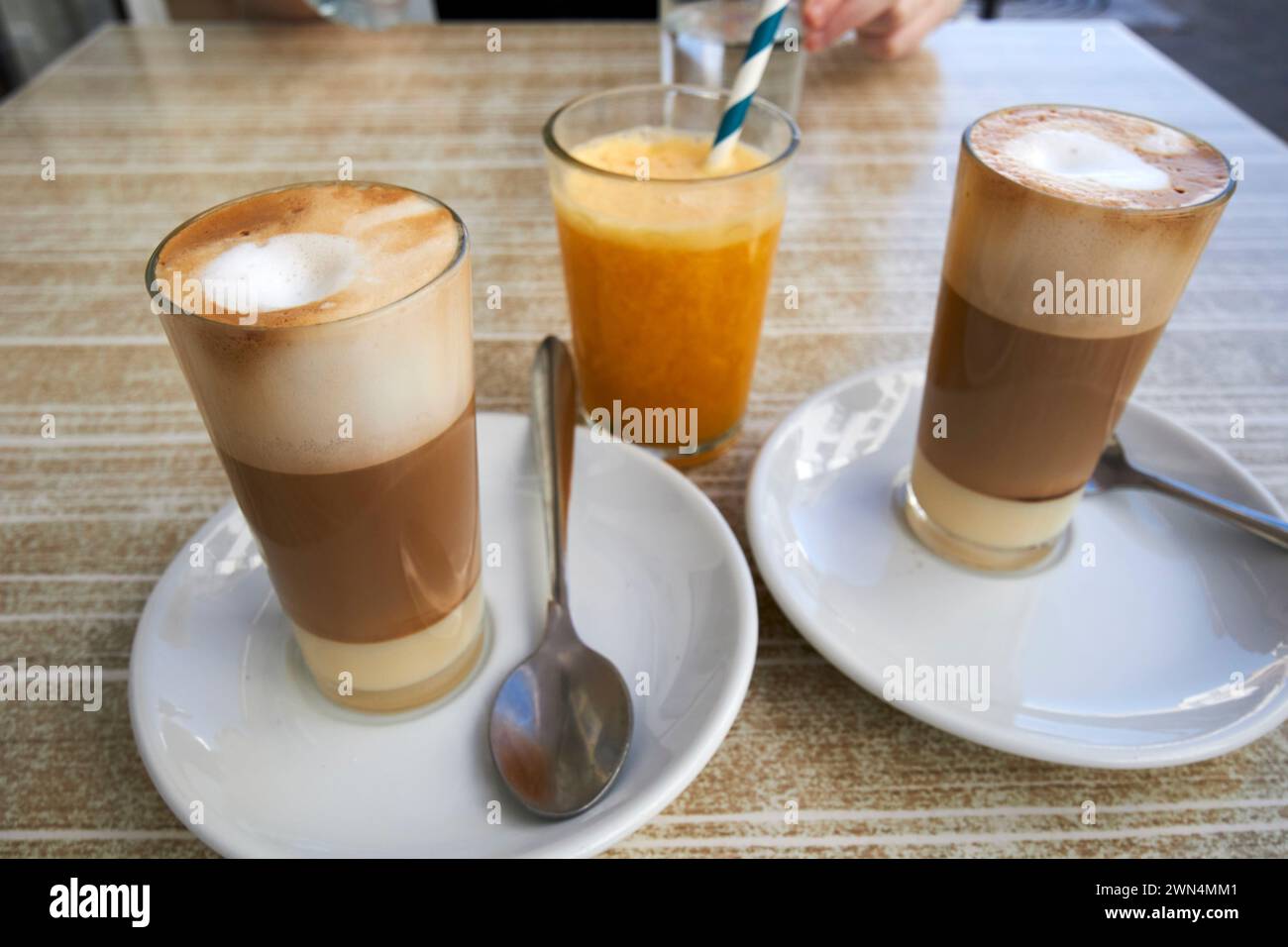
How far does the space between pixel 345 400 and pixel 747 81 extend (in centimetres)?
57

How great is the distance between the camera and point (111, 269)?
1.27 metres

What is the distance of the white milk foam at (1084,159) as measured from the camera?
688 mm

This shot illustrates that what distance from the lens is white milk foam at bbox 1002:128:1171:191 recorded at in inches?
27.1

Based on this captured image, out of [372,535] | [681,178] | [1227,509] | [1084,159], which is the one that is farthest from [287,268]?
[1227,509]

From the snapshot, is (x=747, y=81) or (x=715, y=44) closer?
(x=747, y=81)

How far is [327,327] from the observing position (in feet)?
1.68

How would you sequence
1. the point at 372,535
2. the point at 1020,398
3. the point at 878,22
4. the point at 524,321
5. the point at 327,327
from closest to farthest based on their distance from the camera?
the point at 327,327
the point at 372,535
the point at 1020,398
the point at 524,321
the point at 878,22

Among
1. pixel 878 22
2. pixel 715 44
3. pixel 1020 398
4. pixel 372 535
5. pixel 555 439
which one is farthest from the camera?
pixel 878 22

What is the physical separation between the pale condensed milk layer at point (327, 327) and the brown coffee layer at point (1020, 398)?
44cm

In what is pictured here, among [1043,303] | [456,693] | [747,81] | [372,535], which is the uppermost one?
[747,81]

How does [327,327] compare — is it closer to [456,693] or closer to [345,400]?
[345,400]

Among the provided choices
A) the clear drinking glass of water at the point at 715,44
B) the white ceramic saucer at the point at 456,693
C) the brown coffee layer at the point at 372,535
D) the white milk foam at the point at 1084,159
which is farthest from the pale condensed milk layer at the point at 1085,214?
the clear drinking glass of water at the point at 715,44

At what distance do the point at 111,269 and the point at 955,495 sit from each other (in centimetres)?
115
